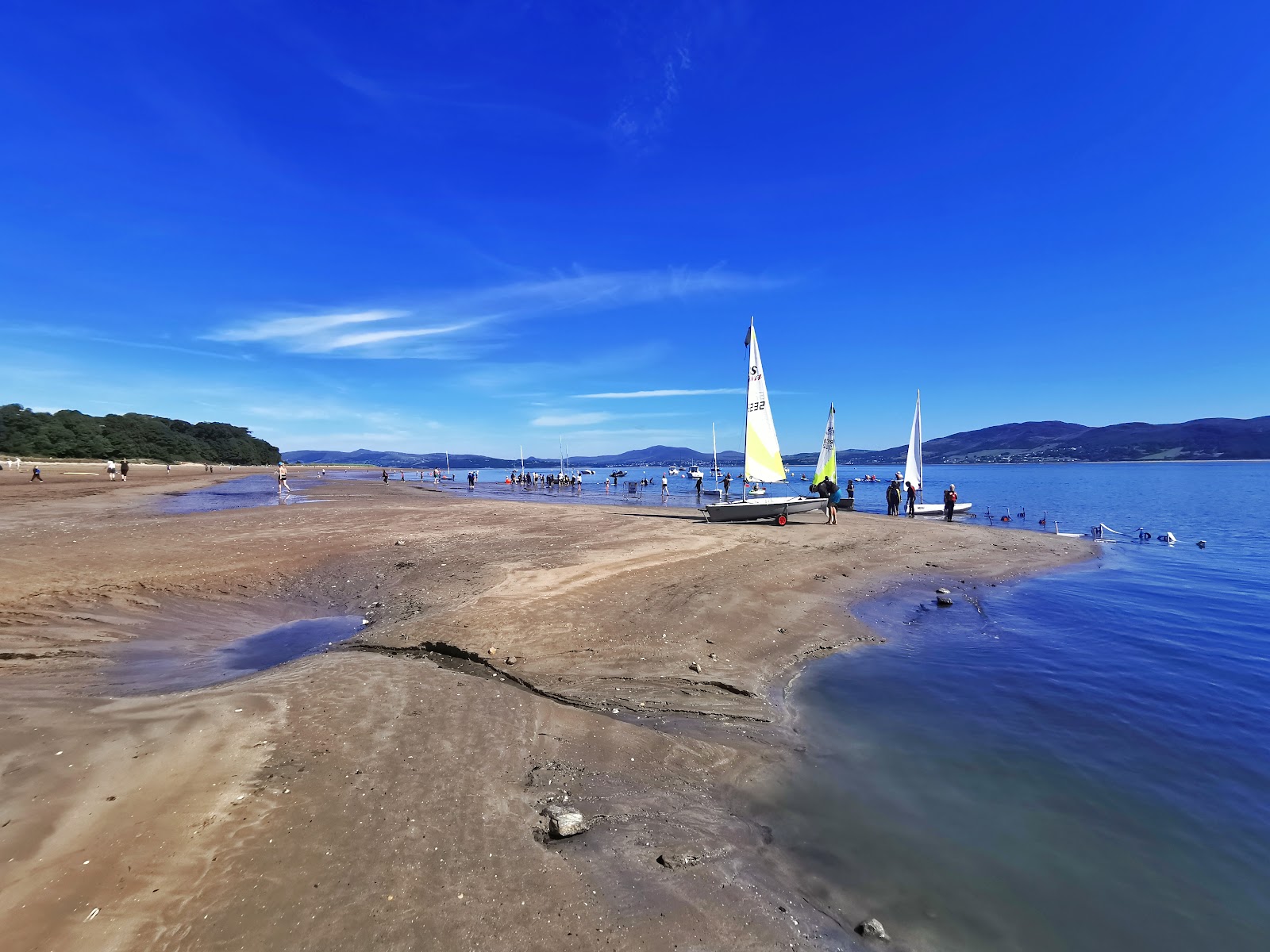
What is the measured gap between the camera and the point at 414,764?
528 cm

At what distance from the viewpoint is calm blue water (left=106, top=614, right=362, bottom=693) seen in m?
7.31

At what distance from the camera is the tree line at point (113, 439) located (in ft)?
234

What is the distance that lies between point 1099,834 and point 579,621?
7.13 metres

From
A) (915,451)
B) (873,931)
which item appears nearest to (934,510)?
(915,451)

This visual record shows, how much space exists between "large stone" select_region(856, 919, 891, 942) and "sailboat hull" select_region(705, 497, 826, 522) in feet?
64.7

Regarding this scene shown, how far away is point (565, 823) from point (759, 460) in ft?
72.0

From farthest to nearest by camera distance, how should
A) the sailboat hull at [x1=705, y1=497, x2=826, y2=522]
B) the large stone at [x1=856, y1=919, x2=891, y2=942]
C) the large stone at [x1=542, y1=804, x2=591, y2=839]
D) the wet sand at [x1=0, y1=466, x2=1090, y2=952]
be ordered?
the sailboat hull at [x1=705, y1=497, x2=826, y2=522] < the large stone at [x1=542, y1=804, x2=591, y2=839] < the large stone at [x1=856, y1=919, x2=891, y2=942] < the wet sand at [x1=0, y1=466, x2=1090, y2=952]

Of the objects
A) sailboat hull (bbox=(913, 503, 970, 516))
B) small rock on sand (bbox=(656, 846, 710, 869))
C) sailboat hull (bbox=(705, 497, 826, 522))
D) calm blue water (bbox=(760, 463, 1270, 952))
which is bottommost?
calm blue water (bbox=(760, 463, 1270, 952))

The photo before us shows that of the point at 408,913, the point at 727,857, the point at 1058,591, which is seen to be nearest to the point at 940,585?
the point at 1058,591

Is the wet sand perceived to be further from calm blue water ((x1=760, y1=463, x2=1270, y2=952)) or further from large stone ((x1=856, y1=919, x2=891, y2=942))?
calm blue water ((x1=760, y1=463, x2=1270, y2=952))

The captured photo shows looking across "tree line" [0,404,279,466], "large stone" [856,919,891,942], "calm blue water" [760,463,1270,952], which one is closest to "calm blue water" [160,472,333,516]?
"calm blue water" [760,463,1270,952]

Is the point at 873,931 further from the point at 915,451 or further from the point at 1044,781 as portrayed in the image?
the point at 915,451

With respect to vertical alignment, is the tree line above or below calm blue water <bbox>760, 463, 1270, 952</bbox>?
above

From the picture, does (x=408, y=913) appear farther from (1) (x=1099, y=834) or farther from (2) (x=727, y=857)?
(1) (x=1099, y=834)
